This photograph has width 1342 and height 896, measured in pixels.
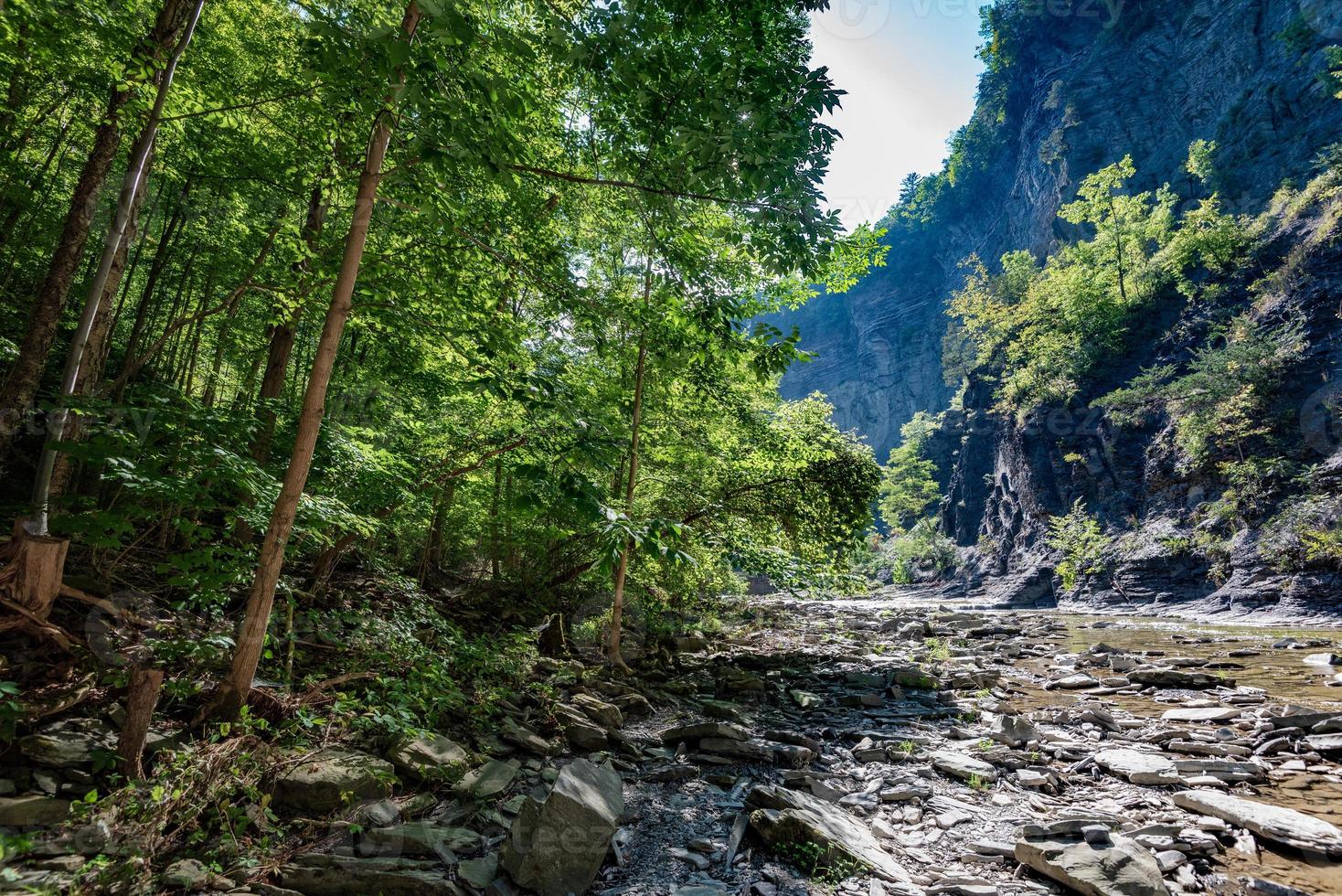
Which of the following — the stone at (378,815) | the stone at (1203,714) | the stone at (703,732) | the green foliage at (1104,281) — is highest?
the green foliage at (1104,281)

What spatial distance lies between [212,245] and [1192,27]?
69751 mm

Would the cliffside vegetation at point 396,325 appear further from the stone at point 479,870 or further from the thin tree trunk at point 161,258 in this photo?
the stone at point 479,870

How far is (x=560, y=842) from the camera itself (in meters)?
3.22

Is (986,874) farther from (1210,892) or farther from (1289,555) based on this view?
(1289,555)

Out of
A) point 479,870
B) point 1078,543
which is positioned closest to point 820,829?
point 479,870

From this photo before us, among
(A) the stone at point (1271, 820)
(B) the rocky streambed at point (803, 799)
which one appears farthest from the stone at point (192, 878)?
(A) the stone at point (1271, 820)

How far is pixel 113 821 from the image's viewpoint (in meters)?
2.85

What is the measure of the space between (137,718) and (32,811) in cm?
54

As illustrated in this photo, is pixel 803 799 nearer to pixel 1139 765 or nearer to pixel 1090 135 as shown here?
pixel 1139 765

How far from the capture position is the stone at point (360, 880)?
2832mm

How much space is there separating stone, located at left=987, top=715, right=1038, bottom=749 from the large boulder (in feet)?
16.3

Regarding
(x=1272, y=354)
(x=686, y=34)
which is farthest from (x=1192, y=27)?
(x=686, y=34)

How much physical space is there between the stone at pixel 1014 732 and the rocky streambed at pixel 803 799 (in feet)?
0.10

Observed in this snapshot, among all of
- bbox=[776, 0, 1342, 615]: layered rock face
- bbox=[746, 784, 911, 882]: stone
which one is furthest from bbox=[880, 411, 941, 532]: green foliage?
bbox=[746, 784, 911, 882]: stone
